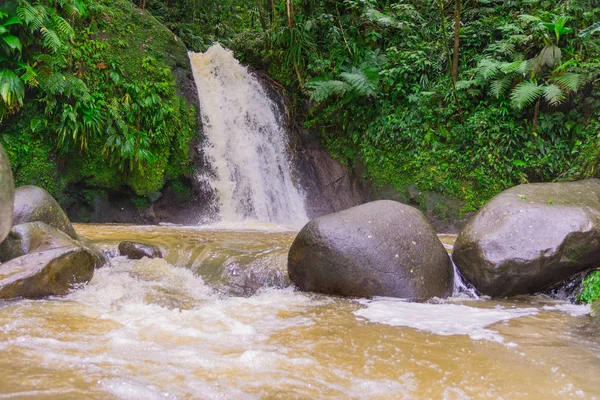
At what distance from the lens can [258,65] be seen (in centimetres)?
1184

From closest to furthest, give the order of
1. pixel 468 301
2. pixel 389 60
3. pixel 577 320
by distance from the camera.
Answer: pixel 577 320
pixel 468 301
pixel 389 60

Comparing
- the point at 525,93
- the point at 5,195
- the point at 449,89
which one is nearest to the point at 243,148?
the point at 449,89

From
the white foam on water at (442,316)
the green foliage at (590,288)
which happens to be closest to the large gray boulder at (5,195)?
the white foam on water at (442,316)

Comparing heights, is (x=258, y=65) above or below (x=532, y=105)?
above

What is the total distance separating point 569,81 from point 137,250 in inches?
270

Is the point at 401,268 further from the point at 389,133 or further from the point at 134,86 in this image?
the point at 134,86

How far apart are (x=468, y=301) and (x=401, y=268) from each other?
725 mm

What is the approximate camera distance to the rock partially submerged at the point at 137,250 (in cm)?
591

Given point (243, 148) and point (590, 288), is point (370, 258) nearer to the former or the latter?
point (590, 288)

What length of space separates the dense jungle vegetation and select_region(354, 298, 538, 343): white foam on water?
153 inches

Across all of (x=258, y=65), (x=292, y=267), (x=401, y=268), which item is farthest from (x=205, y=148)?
(x=401, y=268)

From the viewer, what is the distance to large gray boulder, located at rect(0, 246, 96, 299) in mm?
4184

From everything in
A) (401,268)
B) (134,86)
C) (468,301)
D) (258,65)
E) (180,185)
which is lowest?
(468,301)

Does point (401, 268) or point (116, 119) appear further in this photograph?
point (116, 119)
